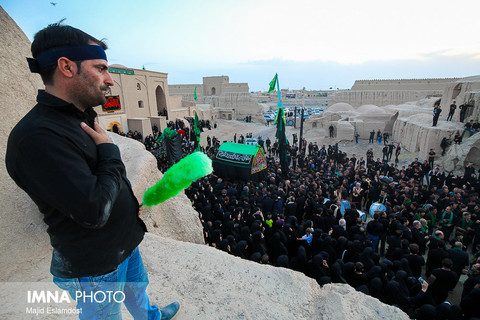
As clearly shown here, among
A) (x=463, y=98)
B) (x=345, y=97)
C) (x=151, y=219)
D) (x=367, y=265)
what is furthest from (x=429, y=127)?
(x=345, y=97)

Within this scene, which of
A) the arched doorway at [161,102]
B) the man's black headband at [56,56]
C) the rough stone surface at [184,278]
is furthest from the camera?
the arched doorway at [161,102]

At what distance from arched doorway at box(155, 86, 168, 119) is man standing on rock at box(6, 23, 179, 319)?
92.5 feet

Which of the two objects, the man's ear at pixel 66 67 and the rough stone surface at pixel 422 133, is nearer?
the man's ear at pixel 66 67

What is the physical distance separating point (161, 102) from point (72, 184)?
29.4 m

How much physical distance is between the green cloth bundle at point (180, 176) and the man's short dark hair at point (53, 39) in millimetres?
835

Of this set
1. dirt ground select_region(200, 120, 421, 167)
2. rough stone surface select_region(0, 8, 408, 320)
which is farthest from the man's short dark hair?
dirt ground select_region(200, 120, 421, 167)

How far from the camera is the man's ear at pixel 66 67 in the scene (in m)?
1.25

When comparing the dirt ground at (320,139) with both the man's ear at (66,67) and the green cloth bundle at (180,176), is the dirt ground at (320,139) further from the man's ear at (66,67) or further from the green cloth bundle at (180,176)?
the man's ear at (66,67)

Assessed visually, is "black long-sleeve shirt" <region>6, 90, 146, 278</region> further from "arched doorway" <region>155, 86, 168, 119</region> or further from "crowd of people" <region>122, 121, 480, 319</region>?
"arched doorway" <region>155, 86, 168, 119</region>

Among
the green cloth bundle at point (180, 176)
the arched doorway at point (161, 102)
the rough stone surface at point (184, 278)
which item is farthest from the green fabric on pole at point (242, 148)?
the arched doorway at point (161, 102)

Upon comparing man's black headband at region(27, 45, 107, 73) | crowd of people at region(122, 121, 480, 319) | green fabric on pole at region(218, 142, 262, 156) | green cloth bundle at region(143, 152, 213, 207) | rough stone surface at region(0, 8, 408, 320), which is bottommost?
crowd of people at region(122, 121, 480, 319)

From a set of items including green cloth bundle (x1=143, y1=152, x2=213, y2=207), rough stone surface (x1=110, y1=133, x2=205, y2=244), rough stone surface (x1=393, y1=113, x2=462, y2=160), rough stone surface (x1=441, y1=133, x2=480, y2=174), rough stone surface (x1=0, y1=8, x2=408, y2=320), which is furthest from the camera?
rough stone surface (x1=393, y1=113, x2=462, y2=160)

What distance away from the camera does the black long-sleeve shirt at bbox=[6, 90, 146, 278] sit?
1087 mm

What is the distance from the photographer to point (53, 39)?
4.09 ft
